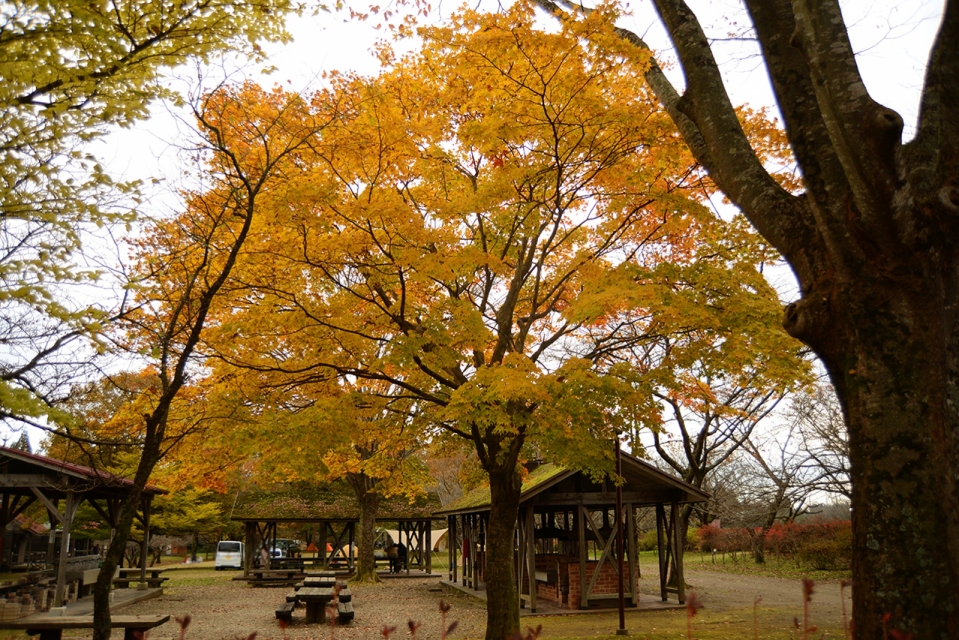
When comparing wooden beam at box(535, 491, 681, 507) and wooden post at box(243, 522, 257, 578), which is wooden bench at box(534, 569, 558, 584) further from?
wooden post at box(243, 522, 257, 578)

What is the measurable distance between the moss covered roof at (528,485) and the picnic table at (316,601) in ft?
16.3

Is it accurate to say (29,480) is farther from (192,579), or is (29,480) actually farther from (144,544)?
(192,579)

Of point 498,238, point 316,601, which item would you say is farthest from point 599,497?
point 498,238

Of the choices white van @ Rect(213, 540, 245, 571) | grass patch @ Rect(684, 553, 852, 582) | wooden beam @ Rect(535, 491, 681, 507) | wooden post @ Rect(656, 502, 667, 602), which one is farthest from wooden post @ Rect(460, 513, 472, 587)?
white van @ Rect(213, 540, 245, 571)

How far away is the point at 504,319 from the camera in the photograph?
11.5 m

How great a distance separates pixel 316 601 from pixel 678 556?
9646 mm

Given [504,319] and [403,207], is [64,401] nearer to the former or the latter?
[403,207]

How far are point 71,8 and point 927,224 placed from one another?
19.4 ft

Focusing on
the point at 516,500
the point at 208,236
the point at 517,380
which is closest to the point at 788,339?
the point at 517,380

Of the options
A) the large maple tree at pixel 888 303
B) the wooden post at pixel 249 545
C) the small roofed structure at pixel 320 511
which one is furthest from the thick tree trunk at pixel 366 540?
the large maple tree at pixel 888 303

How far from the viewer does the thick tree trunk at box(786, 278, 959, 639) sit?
383cm

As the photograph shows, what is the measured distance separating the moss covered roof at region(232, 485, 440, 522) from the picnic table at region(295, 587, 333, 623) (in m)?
12.2

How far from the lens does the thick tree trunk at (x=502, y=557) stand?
35.3 feet

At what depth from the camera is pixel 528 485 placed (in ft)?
58.3
